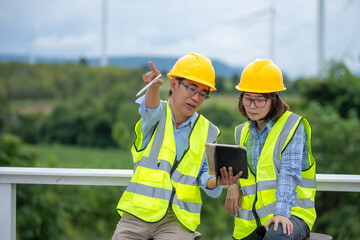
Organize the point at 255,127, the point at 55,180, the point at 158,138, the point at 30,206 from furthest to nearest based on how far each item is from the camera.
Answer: the point at 30,206 → the point at 55,180 → the point at 255,127 → the point at 158,138

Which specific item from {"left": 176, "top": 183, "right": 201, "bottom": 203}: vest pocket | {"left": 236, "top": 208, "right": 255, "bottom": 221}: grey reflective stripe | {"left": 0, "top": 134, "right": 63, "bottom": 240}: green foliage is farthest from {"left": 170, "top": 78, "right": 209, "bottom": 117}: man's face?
{"left": 0, "top": 134, "right": 63, "bottom": 240}: green foliage

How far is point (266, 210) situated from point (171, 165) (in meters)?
0.68

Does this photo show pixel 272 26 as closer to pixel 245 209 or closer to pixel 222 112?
pixel 222 112

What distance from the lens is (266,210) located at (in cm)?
312

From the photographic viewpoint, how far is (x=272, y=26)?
628 inches

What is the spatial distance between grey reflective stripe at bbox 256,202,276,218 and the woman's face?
568mm

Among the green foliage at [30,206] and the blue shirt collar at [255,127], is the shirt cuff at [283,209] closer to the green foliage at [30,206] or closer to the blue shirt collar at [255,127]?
the blue shirt collar at [255,127]

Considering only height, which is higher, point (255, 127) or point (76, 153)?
point (255, 127)

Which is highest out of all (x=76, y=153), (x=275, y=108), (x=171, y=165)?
(x=275, y=108)

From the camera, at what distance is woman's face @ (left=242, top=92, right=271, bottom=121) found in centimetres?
317

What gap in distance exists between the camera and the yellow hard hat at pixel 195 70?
316 centimetres

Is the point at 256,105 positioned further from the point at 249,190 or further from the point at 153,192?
the point at 153,192

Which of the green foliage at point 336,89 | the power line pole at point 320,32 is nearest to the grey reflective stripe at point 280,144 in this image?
the green foliage at point 336,89

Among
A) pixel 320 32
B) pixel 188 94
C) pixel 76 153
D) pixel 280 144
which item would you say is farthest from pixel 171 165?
pixel 76 153
